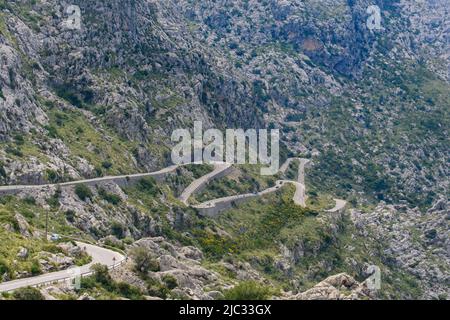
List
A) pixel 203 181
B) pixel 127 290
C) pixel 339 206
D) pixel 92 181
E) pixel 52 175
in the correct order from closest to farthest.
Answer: pixel 127 290 → pixel 52 175 → pixel 92 181 → pixel 203 181 → pixel 339 206

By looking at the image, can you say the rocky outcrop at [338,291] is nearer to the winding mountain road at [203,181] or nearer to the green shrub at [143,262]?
the green shrub at [143,262]

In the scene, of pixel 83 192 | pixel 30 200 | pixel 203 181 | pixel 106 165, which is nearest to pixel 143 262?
pixel 30 200

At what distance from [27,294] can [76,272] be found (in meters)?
11.7

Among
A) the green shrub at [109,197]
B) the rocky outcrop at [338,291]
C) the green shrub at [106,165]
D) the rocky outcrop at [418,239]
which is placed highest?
the green shrub at [106,165]

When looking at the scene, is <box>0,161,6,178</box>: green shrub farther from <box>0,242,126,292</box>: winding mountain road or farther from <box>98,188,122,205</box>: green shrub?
<box>0,242,126,292</box>: winding mountain road

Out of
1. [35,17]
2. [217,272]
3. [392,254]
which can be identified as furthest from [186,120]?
[217,272]

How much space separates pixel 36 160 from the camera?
115 metres

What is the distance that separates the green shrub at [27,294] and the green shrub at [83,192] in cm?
5311

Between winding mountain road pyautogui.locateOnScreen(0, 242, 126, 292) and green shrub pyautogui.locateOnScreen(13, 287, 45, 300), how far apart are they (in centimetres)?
256

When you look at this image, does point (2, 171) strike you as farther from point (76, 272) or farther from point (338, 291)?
point (338, 291)

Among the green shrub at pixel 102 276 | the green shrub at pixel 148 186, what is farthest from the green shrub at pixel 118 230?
the green shrub at pixel 102 276

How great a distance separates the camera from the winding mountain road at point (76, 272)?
211 feet

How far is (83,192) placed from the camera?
113 m

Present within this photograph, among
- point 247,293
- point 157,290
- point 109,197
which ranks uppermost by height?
point 109,197
